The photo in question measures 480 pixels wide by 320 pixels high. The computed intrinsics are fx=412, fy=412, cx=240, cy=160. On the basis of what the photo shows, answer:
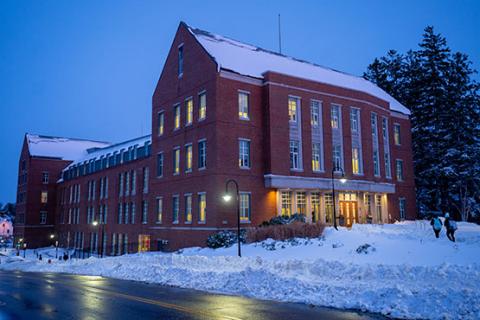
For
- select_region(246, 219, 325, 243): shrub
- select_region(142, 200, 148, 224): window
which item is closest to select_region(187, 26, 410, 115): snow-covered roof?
select_region(246, 219, 325, 243): shrub

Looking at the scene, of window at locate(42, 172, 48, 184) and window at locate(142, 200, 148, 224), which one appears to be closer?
window at locate(142, 200, 148, 224)

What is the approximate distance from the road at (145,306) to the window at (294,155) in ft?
69.5

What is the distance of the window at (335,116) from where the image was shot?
3919 centimetres

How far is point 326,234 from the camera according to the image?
27.1 meters

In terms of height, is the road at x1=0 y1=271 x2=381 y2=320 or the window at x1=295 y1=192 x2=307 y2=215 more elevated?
the window at x1=295 y1=192 x2=307 y2=215

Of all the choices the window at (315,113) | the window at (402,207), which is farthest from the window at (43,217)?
the window at (402,207)

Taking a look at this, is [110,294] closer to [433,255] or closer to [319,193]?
[433,255]

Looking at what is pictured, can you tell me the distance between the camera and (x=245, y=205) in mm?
33125

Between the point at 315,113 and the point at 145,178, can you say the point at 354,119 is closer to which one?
the point at 315,113

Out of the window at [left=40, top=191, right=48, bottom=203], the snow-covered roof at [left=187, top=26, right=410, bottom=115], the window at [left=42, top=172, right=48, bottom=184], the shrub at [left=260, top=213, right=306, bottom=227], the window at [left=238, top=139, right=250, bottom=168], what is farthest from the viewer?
the window at [left=42, top=172, right=48, bottom=184]

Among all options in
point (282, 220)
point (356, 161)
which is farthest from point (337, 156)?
point (282, 220)

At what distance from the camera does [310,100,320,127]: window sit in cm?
3778

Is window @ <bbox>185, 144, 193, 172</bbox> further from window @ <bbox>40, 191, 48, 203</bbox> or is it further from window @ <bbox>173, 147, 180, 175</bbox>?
window @ <bbox>40, 191, 48, 203</bbox>

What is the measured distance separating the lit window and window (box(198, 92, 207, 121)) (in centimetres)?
1039
